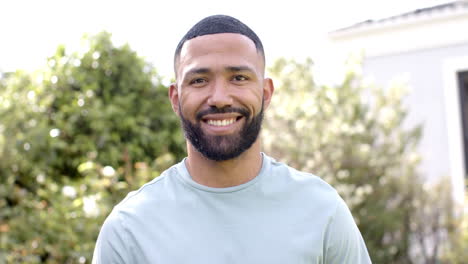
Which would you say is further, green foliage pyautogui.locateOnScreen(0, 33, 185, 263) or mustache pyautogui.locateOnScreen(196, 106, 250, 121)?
green foliage pyautogui.locateOnScreen(0, 33, 185, 263)

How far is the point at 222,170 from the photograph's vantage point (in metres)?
1.86

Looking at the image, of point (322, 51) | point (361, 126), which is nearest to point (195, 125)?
point (361, 126)

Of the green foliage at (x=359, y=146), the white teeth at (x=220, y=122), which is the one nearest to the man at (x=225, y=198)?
the white teeth at (x=220, y=122)

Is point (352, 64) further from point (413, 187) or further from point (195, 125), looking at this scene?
point (195, 125)

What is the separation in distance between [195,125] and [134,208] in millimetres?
316

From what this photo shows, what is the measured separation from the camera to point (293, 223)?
180 cm

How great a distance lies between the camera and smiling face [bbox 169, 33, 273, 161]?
1.81 metres

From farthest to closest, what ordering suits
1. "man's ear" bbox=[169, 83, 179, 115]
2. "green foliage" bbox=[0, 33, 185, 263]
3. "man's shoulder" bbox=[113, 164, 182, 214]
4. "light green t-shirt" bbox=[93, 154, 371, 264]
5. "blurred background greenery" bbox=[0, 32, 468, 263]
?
"blurred background greenery" bbox=[0, 32, 468, 263] → "green foliage" bbox=[0, 33, 185, 263] → "man's ear" bbox=[169, 83, 179, 115] → "man's shoulder" bbox=[113, 164, 182, 214] → "light green t-shirt" bbox=[93, 154, 371, 264]

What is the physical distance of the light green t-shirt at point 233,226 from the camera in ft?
5.68

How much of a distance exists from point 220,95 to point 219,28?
23 centimetres

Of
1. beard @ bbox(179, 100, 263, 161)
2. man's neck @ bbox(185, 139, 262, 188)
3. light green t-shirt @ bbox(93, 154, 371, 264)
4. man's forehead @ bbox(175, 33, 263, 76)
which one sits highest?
man's forehead @ bbox(175, 33, 263, 76)

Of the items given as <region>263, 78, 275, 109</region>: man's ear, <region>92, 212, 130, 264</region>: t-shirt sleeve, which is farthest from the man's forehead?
<region>92, 212, 130, 264</region>: t-shirt sleeve

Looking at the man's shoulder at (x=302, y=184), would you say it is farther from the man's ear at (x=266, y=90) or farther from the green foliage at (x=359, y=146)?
the green foliage at (x=359, y=146)

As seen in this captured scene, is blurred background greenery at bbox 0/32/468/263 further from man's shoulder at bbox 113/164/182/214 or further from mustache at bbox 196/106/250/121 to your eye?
mustache at bbox 196/106/250/121
